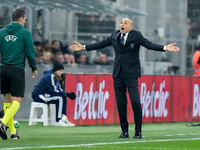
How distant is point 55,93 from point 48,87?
225 mm

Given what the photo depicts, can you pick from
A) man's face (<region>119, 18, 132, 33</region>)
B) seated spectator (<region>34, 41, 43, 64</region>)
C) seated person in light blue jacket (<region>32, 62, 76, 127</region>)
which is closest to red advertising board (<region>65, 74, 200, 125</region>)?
seated person in light blue jacket (<region>32, 62, 76, 127</region>)

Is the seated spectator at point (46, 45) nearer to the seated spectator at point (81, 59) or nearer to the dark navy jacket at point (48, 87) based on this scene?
the seated spectator at point (81, 59)

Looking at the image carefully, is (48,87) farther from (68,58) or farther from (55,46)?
(55,46)

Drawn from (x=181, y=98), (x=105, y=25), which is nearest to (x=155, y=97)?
(x=181, y=98)

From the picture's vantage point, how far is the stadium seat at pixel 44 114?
15.6 meters

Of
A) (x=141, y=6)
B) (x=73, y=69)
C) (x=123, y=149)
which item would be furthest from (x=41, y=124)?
(x=141, y=6)

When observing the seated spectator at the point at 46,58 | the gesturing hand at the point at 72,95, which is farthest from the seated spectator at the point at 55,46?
the gesturing hand at the point at 72,95

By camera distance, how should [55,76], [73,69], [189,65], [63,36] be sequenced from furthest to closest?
1. [189,65]
2. [63,36]
3. [73,69]
4. [55,76]

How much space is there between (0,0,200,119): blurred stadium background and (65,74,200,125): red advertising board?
2.39m

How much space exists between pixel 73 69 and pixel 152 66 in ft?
9.23

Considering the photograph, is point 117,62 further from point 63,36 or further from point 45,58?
point 63,36

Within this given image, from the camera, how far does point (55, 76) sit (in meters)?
15.7

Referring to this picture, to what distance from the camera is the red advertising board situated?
16.0m

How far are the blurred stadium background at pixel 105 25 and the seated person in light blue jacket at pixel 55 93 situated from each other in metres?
3.31
